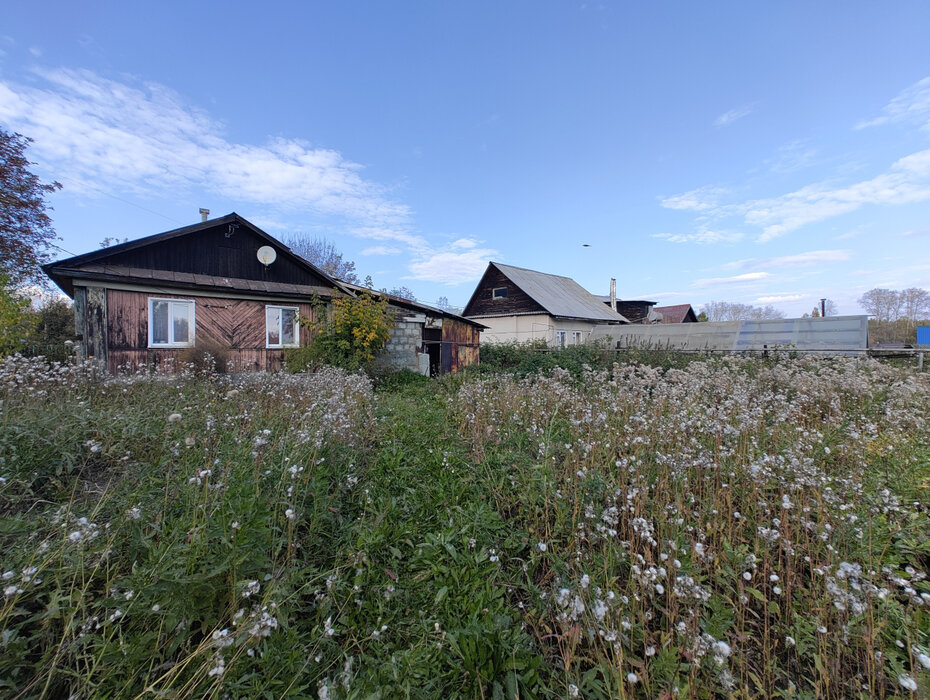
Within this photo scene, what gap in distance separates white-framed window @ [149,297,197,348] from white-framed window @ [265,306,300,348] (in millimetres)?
1882

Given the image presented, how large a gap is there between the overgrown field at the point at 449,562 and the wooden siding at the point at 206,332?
5.72m

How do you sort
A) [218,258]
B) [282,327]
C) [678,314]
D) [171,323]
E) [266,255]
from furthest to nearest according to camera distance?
[678,314], [282,327], [266,255], [218,258], [171,323]

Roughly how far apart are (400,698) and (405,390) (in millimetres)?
8573

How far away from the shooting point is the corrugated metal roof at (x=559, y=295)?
2475 cm

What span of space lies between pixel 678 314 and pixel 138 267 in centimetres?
5055

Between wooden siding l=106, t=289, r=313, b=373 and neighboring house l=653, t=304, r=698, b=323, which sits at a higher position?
neighboring house l=653, t=304, r=698, b=323

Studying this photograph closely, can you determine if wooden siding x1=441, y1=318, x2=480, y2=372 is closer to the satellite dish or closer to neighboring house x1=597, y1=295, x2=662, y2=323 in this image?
the satellite dish

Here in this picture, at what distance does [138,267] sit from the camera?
9547 millimetres

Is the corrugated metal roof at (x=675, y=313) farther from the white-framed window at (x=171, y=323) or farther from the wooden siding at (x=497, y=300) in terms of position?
the white-framed window at (x=171, y=323)

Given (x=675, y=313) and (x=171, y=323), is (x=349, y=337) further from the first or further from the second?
(x=675, y=313)

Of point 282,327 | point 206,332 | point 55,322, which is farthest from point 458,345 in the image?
point 55,322

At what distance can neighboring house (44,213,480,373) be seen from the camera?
29.2 ft

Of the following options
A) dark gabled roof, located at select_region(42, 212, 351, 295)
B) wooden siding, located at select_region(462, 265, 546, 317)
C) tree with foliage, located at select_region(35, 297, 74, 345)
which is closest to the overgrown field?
dark gabled roof, located at select_region(42, 212, 351, 295)

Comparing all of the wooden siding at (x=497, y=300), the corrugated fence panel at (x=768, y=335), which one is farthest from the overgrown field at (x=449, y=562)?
the wooden siding at (x=497, y=300)
